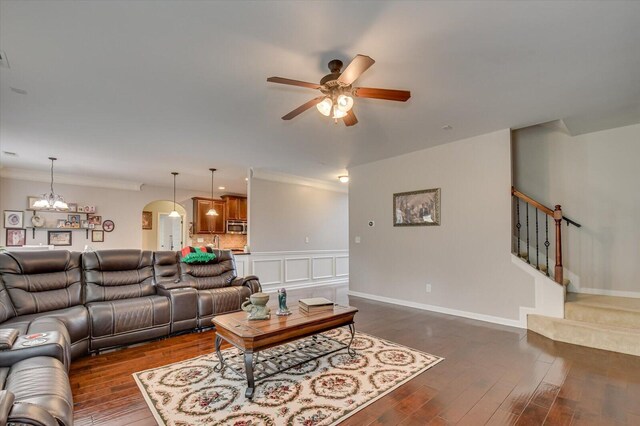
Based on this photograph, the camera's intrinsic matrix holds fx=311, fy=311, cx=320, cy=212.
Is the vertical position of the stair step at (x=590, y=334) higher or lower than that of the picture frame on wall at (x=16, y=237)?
lower

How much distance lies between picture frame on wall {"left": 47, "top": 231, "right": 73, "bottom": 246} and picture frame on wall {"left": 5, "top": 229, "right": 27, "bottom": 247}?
0.41m

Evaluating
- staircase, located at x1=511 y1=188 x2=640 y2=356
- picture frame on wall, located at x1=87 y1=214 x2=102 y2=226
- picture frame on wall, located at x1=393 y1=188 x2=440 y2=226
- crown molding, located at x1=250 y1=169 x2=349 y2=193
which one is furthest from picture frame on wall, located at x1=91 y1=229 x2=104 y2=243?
staircase, located at x1=511 y1=188 x2=640 y2=356

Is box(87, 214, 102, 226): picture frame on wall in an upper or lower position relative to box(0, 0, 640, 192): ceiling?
lower

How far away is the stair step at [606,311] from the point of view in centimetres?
339

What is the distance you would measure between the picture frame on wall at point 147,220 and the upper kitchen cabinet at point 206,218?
1902 millimetres

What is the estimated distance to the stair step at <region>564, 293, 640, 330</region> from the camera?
339 centimetres

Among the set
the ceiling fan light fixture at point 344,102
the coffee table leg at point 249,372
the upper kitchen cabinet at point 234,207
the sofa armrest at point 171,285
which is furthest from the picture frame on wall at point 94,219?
the ceiling fan light fixture at point 344,102

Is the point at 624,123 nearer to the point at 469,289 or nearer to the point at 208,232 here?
the point at 469,289

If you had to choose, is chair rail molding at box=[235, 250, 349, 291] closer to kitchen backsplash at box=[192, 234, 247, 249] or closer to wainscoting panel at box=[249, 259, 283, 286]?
wainscoting panel at box=[249, 259, 283, 286]

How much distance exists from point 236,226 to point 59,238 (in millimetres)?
4113

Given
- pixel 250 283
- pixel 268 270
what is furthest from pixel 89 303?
pixel 268 270

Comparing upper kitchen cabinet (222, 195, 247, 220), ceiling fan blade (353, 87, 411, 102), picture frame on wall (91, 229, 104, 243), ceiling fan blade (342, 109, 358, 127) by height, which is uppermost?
ceiling fan blade (353, 87, 411, 102)

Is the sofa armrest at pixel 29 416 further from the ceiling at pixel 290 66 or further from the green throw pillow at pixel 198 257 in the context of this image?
the green throw pillow at pixel 198 257

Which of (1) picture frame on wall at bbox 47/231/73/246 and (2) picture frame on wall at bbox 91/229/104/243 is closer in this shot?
(1) picture frame on wall at bbox 47/231/73/246
